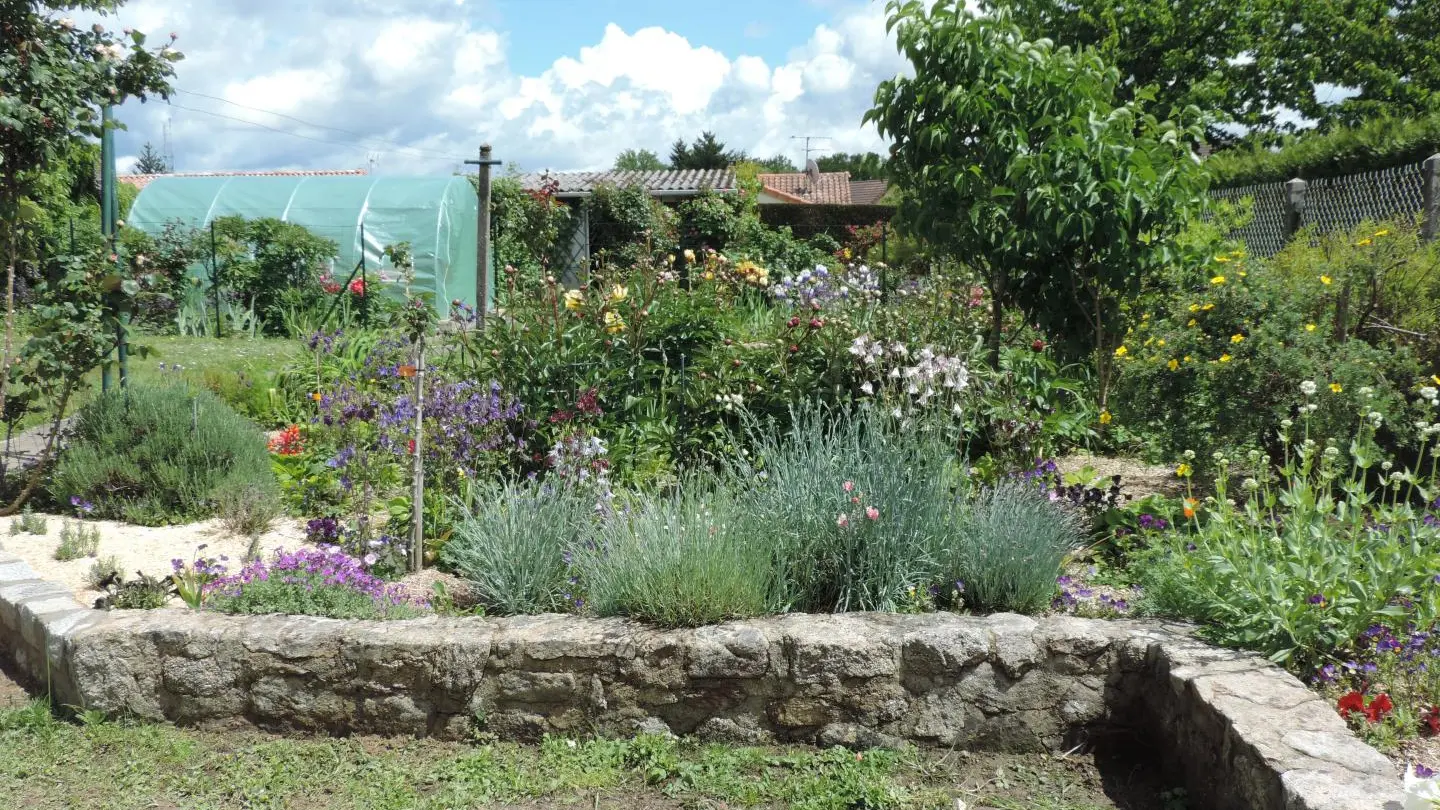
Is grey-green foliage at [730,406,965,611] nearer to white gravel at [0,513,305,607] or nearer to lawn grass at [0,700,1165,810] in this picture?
lawn grass at [0,700,1165,810]

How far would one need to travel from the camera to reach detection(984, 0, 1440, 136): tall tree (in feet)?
70.8

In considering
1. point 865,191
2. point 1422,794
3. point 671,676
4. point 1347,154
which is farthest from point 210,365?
point 865,191

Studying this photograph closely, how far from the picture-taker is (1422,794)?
6.50 feet

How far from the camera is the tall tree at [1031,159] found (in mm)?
4703

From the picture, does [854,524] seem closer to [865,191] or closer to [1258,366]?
[1258,366]

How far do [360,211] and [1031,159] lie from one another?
495 inches

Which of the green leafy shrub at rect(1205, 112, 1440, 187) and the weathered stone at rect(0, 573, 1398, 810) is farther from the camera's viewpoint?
the green leafy shrub at rect(1205, 112, 1440, 187)

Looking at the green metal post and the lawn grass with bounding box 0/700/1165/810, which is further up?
the green metal post

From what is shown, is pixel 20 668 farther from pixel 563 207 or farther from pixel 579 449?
pixel 563 207

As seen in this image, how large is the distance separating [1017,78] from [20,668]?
4.62m

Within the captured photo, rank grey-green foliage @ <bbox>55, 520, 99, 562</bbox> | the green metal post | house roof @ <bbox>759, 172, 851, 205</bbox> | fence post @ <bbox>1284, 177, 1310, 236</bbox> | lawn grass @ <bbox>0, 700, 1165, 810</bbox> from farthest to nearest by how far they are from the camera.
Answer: house roof @ <bbox>759, 172, 851, 205</bbox>, fence post @ <bbox>1284, 177, 1310, 236</bbox>, the green metal post, grey-green foliage @ <bbox>55, 520, 99, 562</bbox>, lawn grass @ <bbox>0, 700, 1165, 810</bbox>

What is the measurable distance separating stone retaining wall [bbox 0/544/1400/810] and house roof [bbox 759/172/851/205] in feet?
91.6

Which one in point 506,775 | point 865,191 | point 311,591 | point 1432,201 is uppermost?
point 865,191

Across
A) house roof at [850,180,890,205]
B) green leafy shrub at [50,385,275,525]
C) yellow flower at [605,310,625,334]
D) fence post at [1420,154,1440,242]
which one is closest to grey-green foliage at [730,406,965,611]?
yellow flower at [605,310,625,334]
